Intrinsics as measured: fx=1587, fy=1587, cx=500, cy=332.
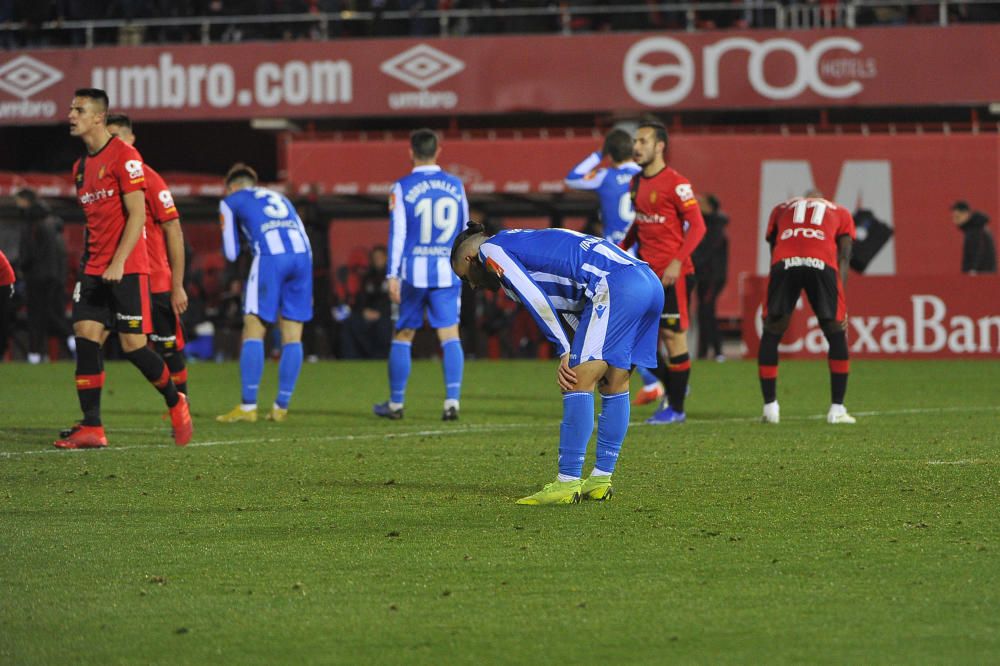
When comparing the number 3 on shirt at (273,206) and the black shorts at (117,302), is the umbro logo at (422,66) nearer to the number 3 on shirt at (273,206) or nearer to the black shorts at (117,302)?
the number 3 on shirt at (273,206)

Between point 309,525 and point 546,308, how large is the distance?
142cm

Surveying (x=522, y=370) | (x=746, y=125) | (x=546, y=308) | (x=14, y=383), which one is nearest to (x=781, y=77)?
(x=746, y=125)

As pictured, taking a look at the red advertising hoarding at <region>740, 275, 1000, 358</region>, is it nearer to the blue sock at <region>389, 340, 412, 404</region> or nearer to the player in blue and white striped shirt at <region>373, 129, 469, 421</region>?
the player in blue and white striped shirt at <region>373, 129, 469, 421</region>

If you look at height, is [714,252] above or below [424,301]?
above

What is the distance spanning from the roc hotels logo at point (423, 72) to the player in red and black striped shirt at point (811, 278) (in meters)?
16.0

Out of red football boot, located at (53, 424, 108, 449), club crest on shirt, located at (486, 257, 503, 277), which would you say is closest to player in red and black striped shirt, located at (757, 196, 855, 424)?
red football boot, located at (53, 424, 108, 449)

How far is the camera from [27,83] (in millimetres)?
Answer: 27891

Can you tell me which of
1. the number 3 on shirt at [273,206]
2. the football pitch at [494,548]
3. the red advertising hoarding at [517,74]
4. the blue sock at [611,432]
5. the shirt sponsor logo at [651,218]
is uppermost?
the red advertising hoarding at [517,74]

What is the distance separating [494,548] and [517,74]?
21.6 meters

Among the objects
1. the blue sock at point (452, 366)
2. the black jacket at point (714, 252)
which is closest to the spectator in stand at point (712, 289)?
the black jacket at point (714, 252)

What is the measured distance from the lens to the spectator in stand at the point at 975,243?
21000mm

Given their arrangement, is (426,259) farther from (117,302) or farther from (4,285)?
(4,285)

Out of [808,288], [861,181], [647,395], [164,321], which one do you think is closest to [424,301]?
[164,321]

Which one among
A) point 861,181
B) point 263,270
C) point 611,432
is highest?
point 861,181
